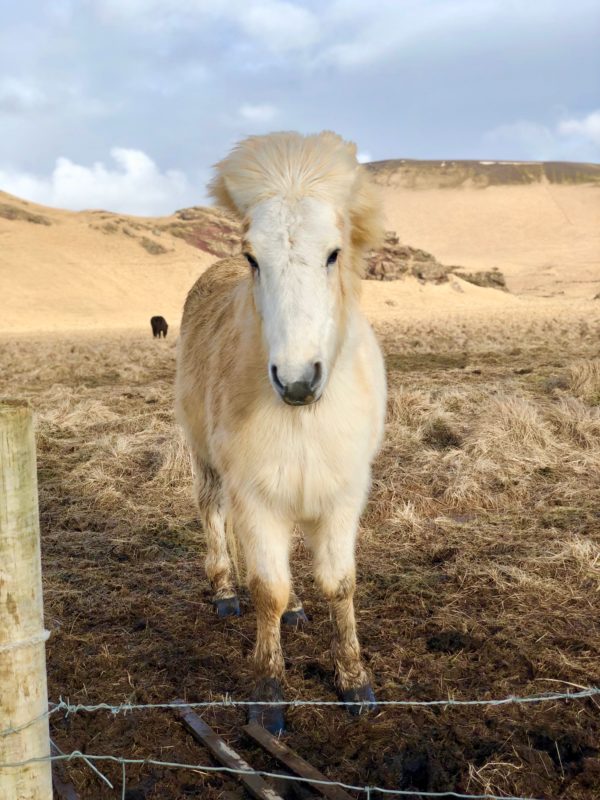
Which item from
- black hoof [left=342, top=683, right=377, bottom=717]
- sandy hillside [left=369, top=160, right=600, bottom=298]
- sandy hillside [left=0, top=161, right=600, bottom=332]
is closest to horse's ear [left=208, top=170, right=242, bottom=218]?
black hoof [left=342, top=683, right=377, bottom=717]

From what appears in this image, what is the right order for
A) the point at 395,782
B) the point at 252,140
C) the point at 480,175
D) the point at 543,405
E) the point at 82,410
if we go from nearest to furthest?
the point at 395,782, the point at 252,140, the point at 543,405, the point at 82,410, the point at 480,175

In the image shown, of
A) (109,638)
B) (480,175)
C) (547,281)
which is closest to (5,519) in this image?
(109,638)

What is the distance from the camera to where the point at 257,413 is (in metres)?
3.07

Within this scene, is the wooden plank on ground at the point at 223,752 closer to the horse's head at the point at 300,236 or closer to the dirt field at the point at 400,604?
the dirt field at the point at 400,604

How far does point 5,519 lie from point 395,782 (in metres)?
1.79

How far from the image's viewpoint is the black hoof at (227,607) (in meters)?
4.20

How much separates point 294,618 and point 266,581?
3.11 ft

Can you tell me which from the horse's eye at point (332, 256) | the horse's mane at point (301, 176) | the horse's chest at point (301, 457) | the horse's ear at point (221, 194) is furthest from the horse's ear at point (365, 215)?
the horse's chest at point (301, 457)

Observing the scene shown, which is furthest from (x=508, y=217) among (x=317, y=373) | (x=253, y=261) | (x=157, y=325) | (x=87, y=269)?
(x=317, y=373)

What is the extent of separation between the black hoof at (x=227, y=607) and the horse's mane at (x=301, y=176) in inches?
90.2

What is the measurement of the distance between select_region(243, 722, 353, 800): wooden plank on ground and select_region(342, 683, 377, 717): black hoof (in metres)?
0.41

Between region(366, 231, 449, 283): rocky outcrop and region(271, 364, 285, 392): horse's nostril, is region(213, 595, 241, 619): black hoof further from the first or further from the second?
region(366, 231, 449, 283): rocky outcrop

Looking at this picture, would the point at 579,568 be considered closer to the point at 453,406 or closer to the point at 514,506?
the point at 514,506

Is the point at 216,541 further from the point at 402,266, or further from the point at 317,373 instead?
the point at 402,266
